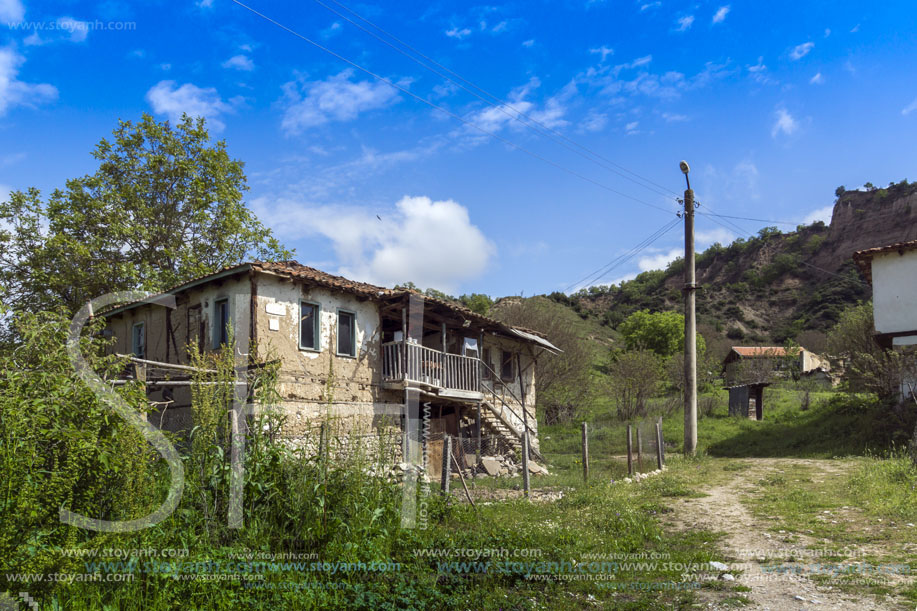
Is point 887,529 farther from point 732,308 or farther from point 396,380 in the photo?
point 732,308

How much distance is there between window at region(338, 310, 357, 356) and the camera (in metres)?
15.9

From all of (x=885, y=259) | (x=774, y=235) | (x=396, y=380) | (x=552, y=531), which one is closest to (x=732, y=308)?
(x=774, y=235)

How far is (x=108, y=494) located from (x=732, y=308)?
73.8 meters

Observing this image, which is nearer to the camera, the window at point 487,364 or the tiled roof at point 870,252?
the tiled roof at point 870,252

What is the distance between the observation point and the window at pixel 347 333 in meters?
15.9

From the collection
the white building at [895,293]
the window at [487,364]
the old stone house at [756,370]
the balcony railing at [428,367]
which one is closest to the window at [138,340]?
the balcony railing at [428,367]

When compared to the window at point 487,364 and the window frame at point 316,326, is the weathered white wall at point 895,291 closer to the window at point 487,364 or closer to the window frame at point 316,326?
the window at point 487,364

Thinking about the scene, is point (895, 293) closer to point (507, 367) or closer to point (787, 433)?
point (787, 433)

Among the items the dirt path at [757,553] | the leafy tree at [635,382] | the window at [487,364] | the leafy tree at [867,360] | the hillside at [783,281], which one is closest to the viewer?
the dirt path at [757,553]

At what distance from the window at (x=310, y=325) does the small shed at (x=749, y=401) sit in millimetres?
18263

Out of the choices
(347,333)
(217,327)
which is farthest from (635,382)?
(217,327)

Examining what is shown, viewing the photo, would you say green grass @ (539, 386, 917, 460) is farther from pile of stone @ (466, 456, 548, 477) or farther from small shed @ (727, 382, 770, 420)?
pile of stone @ (466, 456, 548, 477)

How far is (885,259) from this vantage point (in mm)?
18438

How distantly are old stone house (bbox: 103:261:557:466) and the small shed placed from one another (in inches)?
405
